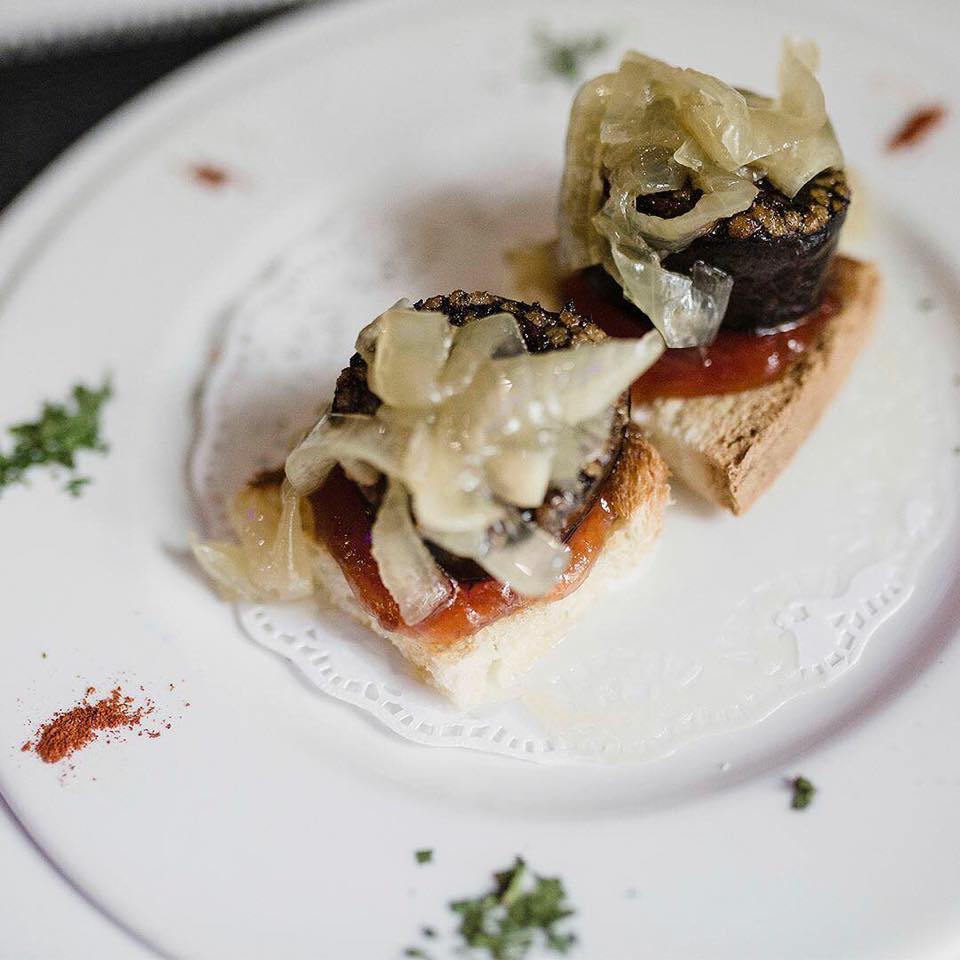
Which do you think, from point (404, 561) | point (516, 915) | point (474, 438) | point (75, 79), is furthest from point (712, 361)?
point (75, 79)

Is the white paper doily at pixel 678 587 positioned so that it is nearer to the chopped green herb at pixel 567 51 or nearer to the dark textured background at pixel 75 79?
the chopped green herb at pixel 567 51

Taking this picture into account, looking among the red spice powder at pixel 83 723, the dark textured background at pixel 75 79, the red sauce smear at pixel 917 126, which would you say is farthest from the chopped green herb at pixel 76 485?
the red sauce smear at pixel 917 126

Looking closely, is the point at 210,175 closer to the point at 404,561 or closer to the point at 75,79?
the point at 75,79

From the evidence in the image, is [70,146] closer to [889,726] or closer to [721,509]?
[721,509]

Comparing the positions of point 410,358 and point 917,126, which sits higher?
point 917,126

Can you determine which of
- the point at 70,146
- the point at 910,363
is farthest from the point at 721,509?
the point at 70,146

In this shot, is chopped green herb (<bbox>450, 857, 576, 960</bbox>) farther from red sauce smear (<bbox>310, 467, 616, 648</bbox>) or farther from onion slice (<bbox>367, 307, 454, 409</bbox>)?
onion slice (<bbox>367, 307, 454, 409</bbox>)

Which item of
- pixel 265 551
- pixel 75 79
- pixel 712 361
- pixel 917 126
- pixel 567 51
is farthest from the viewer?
pixel 75 79
